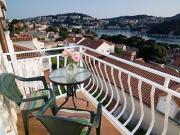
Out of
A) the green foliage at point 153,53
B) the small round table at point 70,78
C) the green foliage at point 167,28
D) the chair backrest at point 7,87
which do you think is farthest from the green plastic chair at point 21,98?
the green foliage at point 167,28

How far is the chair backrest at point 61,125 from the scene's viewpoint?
1.71 metres

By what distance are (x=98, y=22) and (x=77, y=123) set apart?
131686 millimetres

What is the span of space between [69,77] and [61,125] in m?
1.62

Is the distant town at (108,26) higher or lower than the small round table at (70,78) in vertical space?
lower

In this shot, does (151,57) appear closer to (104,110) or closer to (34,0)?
(34,0)

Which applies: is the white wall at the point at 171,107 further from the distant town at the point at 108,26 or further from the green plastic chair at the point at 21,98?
the distant town at the point at 108,26

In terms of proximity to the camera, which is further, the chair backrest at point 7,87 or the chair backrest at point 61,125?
the chair backrest at point 7,87

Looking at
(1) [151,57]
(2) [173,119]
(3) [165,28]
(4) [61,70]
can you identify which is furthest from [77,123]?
A: (3) [165,28]

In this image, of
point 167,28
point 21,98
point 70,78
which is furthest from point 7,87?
point 167,28

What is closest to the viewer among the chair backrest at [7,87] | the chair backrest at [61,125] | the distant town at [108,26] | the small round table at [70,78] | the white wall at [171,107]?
the chair backrest at [61,125]

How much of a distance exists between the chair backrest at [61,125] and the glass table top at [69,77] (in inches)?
54.6

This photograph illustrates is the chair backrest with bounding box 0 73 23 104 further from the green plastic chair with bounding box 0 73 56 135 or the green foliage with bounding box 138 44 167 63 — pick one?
the green foliage with bounding box 138 44 167 63

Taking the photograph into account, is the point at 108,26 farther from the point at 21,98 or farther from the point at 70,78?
the point at 21,98

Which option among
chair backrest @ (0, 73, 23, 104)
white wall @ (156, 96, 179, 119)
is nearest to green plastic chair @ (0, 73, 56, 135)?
chair backrest @ (0, 73, 23, 104)
